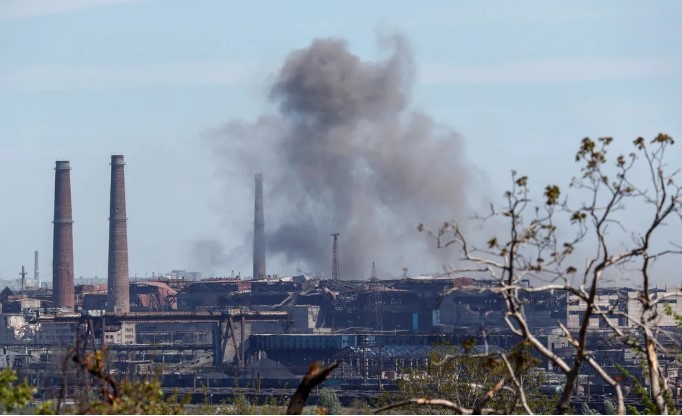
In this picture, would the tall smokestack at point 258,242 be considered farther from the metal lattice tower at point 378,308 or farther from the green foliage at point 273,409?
the green foliage at point 273,409

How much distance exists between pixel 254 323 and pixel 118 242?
28.9ft

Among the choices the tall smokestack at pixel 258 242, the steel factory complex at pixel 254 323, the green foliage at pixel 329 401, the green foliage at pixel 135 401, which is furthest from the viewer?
the tall smokestack at pixel 258 242

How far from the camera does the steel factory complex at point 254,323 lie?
52469 mm

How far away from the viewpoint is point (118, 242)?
72.8 meters

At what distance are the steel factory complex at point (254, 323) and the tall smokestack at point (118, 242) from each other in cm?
8

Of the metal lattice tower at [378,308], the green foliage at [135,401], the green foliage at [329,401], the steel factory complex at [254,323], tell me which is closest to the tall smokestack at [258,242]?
the steel factory complex at [254,323]

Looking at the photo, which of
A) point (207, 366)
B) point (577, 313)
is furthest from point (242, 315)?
point (577, 313)

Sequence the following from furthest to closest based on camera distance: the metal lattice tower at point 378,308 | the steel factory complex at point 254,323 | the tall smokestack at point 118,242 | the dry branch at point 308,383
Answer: the metal lattice tower at point 378,308
the tall smokestack at point 118,242
the steel factory complex at point 254,323
the dry branch at point 308,383

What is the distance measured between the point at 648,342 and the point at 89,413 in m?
3.63

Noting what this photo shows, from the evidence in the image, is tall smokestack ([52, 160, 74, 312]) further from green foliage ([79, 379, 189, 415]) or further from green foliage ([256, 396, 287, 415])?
green foliage ([79, 379, 189, 415])

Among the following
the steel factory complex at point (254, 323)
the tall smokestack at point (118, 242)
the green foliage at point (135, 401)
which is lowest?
the green foliage at point (135, 401)

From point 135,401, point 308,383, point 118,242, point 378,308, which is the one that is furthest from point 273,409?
point 378,308

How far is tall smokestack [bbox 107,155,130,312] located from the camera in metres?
72.3

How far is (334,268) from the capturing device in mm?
84875
